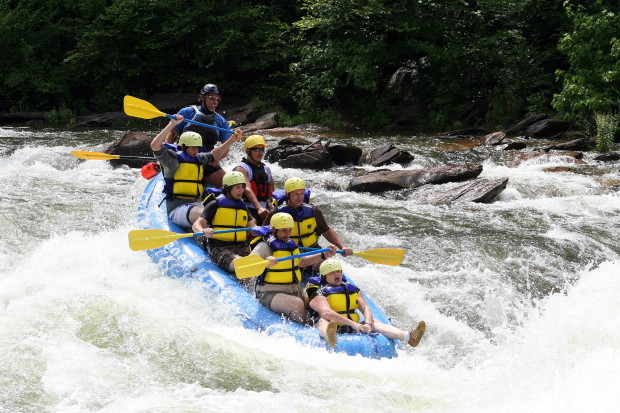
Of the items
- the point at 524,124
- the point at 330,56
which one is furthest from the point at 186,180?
the point at 330,56

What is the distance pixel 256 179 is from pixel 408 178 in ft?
12.9

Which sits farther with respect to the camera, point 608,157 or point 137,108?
point 608,157

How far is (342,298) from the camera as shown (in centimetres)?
449

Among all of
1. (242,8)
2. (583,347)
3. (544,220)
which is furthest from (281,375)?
(242,8)

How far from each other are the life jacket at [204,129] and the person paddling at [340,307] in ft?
7.42

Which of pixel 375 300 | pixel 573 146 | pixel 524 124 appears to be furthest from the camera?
pixel 524 124

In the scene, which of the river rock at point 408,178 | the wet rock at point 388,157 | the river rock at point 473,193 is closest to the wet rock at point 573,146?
the wet rock at point 388,157

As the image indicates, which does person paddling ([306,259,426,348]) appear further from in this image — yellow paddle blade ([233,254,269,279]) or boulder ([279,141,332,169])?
boulder ([279,141,332,169])

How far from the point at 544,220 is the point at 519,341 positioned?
3.11 metres

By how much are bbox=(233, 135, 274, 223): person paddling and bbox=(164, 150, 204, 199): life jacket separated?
1.30 feet

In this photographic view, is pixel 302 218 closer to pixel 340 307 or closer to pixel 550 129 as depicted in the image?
pixel 340 307

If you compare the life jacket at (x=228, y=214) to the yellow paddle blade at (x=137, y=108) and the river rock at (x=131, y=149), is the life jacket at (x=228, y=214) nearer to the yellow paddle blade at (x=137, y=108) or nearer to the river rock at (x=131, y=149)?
the yellow paddle blade at (x=137, y=108)

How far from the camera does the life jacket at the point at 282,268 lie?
4702 millimetres

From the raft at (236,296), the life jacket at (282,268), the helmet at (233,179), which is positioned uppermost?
the helmet at (233,179)
